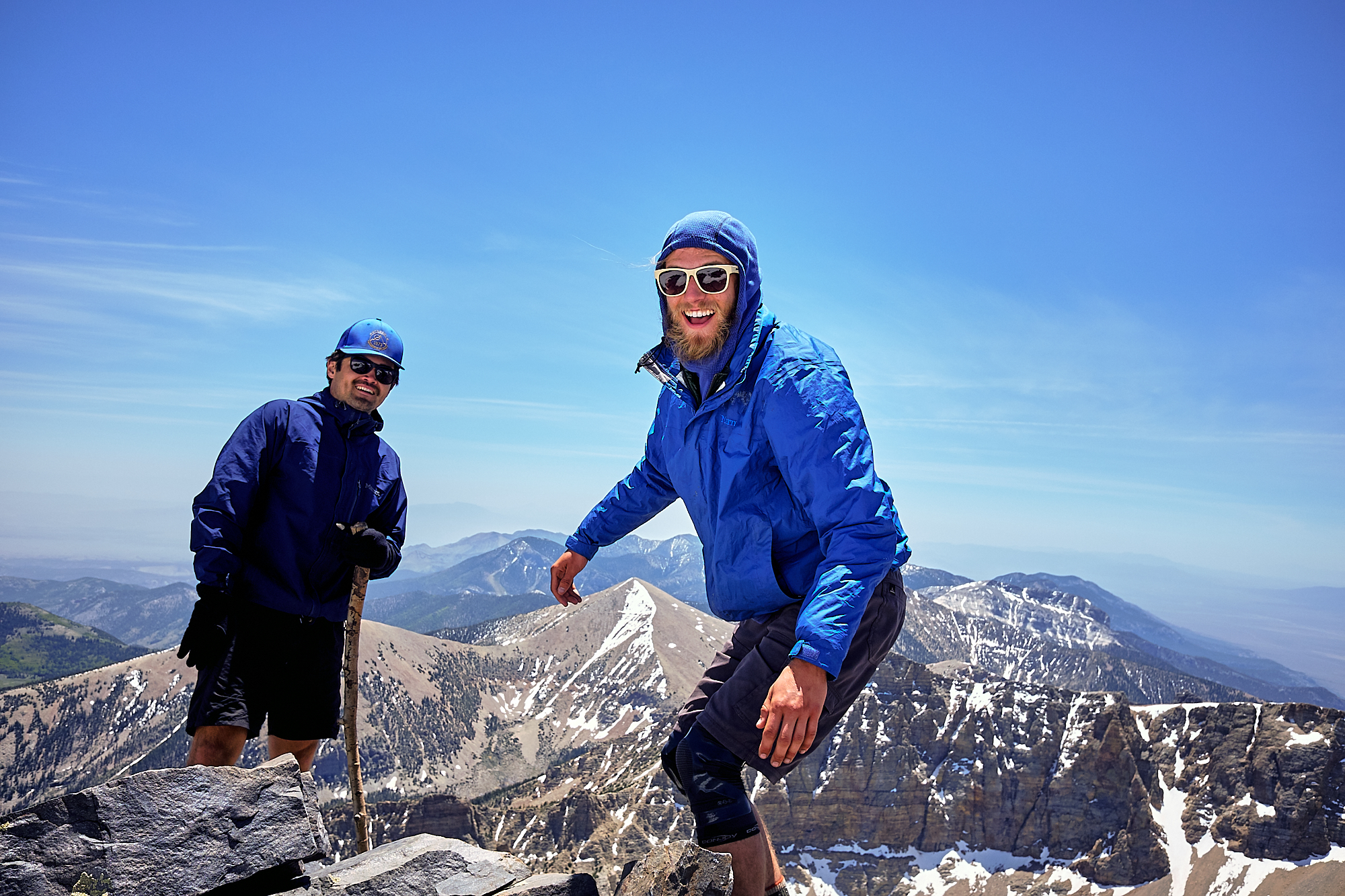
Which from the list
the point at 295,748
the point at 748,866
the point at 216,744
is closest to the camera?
the point at 748,866

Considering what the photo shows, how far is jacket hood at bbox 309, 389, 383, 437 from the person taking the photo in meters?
8.58

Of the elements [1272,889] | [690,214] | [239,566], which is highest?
[690,214]

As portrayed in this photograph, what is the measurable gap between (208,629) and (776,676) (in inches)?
211

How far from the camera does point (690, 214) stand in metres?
5.98

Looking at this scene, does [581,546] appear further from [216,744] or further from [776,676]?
[216,744]

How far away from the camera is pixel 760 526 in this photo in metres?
5.42

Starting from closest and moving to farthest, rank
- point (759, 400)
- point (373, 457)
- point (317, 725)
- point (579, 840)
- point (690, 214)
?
point (759, 400) → point (690, 214) → point (317, 725) → point (373, 457) → point (579, 840)

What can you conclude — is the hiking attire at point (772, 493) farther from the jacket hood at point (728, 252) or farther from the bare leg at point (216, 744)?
the bare leg at point (216, 744)

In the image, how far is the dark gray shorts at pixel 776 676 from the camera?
516 centimetres

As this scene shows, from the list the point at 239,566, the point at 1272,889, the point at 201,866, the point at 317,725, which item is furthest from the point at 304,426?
the point at 1272,889

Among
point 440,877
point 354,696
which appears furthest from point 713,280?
point 354,696

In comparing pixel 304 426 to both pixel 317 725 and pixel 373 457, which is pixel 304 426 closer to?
pixel 373 457

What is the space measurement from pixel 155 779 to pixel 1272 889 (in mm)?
254835

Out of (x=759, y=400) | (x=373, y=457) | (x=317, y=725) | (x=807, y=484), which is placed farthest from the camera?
(x=373, y=457)
